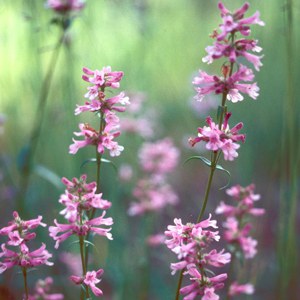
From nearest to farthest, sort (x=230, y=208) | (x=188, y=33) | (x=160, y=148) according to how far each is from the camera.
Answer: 1. (x=230, y=208)
2. (x=160, y=148)
3. (x=188, y=33)

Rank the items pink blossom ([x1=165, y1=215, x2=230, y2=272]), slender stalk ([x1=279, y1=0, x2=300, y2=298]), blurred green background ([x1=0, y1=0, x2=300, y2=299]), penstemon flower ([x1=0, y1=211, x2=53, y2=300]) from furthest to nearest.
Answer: blurred green background ([x1=0, y1=0, x2=300, y2=299]), slender stalk ([x1=279, y1=0, x2=300, y2=298]), penstemon flower ([x1=0, y1=211, x2=53, y2=300]), pink blossom ([x1=165, y1=215, x2=230, y2=272])

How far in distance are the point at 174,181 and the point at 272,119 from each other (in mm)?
1049

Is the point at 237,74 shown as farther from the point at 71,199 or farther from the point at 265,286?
the point at 265,286

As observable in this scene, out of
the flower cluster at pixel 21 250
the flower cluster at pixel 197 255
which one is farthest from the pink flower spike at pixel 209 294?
the flower cluster at pixel 21 250

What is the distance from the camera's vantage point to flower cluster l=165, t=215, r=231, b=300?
49.5 inches

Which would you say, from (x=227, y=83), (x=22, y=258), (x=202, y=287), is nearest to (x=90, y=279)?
(x=22, y=258)

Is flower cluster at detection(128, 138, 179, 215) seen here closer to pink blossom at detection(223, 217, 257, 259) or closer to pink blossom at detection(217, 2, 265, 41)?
pink blossom at detection(223, 217, 257, 259)

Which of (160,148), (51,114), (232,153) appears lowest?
(232,153)

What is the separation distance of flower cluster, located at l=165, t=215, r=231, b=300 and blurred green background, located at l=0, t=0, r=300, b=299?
669 millimetres

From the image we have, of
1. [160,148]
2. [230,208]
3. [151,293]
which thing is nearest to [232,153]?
[230,208]

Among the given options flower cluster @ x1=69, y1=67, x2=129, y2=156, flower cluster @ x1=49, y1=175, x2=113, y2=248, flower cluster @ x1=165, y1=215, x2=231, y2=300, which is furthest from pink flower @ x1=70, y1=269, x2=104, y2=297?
flower cluster @ x1=69, y1=67, x2=129, y2=156

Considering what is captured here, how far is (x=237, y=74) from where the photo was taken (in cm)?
135

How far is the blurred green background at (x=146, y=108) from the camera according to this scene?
270cm

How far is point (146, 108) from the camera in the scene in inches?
182
